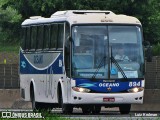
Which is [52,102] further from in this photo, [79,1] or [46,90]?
[79,1]

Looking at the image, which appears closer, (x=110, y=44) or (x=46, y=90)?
(x=110, y=44)

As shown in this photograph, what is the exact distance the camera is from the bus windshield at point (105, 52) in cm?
2891

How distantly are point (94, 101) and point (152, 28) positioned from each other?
22379 mm

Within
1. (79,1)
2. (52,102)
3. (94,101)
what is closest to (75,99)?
(94,101)

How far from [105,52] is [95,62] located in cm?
47

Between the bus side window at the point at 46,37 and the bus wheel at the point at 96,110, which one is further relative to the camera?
the bus side window at the point at 46,37

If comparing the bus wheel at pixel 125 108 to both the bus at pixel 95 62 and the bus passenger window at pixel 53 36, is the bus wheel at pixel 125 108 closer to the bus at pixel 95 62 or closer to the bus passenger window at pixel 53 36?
the bus at pixel 95 62

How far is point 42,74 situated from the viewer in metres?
32.4

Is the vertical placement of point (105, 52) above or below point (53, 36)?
below

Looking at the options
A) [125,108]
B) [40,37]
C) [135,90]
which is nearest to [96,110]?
[125,108]

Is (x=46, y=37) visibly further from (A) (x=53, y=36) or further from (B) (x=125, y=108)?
(B) (x=125, y=108)

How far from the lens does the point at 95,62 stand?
2892cm

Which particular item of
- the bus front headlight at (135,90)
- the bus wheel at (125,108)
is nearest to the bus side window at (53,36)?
the bus wheel at (125,108)

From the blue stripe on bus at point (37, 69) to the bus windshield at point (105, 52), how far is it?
1136 millimetres
